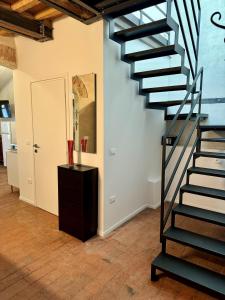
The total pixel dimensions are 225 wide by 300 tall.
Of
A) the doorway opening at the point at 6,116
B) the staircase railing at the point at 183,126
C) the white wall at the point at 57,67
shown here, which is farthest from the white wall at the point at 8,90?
the staircase railing at the point at 183,126

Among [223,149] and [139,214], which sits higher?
[223,149]

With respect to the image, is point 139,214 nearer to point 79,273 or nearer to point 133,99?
point 79,273

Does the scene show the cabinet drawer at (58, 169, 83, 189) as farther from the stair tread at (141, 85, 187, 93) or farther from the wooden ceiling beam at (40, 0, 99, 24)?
the wooden ceiling beam at (40, 0, 99, 24)

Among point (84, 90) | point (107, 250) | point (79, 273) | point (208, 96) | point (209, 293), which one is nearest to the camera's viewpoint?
point (209, 293)

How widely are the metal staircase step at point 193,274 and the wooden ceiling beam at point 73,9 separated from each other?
2.65 m

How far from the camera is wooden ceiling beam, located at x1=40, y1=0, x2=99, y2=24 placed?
2.10 meters

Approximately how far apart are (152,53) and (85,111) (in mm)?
1043

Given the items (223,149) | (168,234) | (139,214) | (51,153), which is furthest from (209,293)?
(51,153)

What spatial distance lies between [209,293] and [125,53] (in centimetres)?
269

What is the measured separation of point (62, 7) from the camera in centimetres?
215

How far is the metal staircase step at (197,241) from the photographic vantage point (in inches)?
75.0

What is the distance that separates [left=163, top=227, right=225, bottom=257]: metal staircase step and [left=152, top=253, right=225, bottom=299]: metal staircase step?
18 cm

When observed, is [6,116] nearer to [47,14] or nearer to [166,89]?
[47,14]

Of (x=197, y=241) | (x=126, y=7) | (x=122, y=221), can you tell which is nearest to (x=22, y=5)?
(x=126, y=7)
